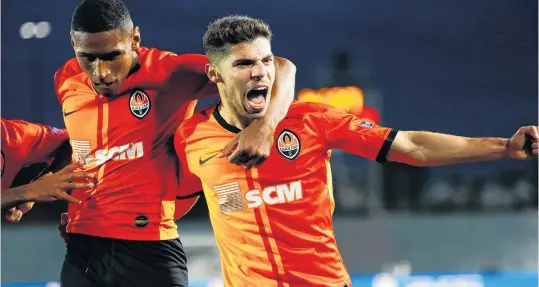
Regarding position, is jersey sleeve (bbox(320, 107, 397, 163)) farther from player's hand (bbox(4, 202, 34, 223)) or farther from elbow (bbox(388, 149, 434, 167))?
player's hand (bbox(4, 202, 34, 223))

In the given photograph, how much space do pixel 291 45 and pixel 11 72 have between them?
482 centimetres

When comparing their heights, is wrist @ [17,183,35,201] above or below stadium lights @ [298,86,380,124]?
above

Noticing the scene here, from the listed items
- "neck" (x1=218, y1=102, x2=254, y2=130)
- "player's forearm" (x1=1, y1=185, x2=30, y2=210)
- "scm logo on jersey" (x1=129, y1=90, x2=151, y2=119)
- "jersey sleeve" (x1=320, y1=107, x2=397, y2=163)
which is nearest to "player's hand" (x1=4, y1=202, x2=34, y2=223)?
"player's forearm" (x1=1, y1=185, x2=30, y2=210)

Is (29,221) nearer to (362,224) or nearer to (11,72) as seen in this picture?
(11,72)

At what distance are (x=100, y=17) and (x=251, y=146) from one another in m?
0.88

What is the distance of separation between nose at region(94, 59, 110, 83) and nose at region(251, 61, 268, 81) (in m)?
0.66

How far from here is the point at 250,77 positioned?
9.71ft

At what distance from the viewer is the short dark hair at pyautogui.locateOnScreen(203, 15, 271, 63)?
2.97 meters

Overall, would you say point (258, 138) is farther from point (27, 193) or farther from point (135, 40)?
point (27, 193)

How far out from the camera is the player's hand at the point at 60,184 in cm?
333

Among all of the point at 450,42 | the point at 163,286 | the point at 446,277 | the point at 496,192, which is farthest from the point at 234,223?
the point at 450,42

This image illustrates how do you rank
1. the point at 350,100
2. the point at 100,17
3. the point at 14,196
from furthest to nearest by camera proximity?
the point at 350,100 → the point at 14,196 → the point at 100,17

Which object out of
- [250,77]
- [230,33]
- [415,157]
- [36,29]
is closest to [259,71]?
[250,77]

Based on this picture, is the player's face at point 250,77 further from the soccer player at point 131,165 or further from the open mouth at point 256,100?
the soccer player at point 131,165
